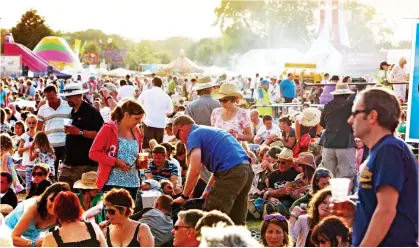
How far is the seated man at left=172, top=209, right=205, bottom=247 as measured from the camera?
17.4ft

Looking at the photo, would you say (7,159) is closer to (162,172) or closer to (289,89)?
(162,172)

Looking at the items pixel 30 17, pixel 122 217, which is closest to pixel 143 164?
pixel 122 217

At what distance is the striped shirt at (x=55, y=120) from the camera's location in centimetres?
922

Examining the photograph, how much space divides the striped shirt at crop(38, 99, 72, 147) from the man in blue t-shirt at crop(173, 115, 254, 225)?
3067 mm

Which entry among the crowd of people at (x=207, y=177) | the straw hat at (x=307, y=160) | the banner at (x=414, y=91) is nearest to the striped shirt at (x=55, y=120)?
the crowd of people at (x=207, y=177)

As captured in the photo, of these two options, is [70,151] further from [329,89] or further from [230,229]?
[329,89]

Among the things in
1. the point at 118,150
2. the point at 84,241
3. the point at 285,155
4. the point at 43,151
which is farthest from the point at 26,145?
the point at 84,241

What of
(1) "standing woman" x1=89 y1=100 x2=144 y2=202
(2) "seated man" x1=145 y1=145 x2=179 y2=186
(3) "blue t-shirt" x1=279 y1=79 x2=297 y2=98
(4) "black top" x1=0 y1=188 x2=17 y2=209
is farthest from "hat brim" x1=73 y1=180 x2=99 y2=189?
(3) "blue t-shirt" x1=279 y1=79 x2=297 y2=98

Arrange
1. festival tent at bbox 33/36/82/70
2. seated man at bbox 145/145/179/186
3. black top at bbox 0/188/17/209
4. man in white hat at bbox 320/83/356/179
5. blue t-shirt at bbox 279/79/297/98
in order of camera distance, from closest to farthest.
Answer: black top at bbox 0/188/17/209
seated man at bbox 145/145/179/186
man in white hat at bbox 320/83/356/179
blue t-shirt at bbox 279/79/297/98
festival tent at bbox 33/36/82/70

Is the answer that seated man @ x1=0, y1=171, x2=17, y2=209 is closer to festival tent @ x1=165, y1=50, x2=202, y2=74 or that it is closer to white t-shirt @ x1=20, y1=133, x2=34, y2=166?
white t-shirt @ x1=20, y1=133, x2=34, y2=166

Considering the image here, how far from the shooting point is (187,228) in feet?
17.5

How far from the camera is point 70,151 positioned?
8.16 metres

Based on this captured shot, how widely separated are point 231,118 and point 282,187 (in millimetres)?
1260

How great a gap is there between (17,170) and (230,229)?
28.3 ft
